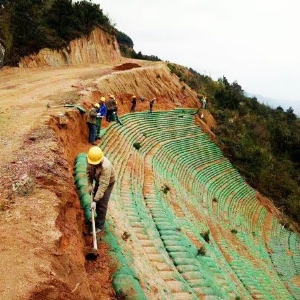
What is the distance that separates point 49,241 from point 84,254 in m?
0.92

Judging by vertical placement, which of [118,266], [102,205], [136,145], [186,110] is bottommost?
[136,145]

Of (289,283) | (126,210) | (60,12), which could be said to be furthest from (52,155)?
(60,12)

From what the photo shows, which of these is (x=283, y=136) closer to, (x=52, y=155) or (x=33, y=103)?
(x=33, y=103)

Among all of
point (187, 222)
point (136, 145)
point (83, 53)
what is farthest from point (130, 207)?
point (83, 53)

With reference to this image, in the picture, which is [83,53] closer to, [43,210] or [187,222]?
[187,222]

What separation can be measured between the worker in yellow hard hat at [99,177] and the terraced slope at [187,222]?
772mm

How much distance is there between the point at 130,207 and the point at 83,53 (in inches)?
769

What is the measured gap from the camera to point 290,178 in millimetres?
22328

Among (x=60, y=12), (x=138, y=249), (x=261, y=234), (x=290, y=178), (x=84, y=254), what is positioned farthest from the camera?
(x=60, y=12)

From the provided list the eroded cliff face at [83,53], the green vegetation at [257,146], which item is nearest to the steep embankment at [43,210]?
Result: the eroded cliff face at [83,53]

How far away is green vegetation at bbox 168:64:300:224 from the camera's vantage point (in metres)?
20.7

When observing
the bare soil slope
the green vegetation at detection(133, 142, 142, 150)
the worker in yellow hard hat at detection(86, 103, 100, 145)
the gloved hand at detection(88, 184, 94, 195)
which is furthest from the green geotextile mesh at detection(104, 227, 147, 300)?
the green vegetation at detection(133, 142, 142, 150)

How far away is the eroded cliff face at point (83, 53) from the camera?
71.0 feet

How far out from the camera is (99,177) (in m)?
5.72
